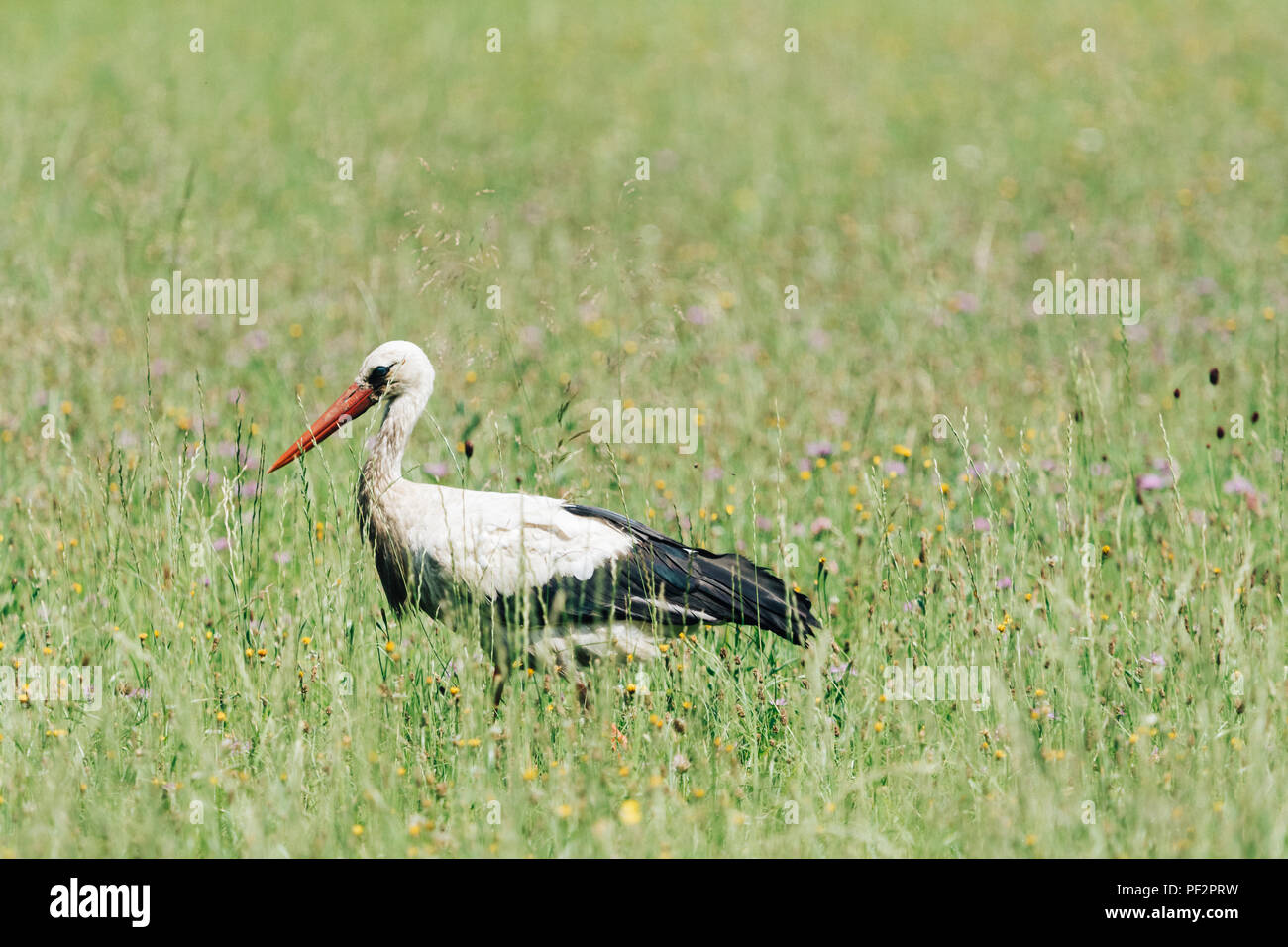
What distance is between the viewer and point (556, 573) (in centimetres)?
414

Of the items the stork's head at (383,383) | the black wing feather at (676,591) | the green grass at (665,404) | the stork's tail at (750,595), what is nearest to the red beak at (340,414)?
the stork's head at (383,383)

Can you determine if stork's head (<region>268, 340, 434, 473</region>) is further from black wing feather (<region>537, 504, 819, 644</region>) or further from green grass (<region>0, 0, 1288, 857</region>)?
black wing feather (<region>537, 504, 819, 644</region>)

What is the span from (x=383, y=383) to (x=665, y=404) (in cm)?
206

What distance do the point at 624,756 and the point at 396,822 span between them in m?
0.69

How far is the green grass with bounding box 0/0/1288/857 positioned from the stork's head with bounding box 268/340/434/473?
201 mm

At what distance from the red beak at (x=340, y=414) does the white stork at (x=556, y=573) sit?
0.03 meters

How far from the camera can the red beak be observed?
4.31m

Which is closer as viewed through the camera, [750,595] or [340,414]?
[750,595]

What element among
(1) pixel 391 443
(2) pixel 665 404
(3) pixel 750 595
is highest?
(2) pixel 665 404

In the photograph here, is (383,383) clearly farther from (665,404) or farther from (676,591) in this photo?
(665,404)

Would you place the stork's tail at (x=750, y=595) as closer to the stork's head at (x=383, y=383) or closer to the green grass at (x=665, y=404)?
the green grass at (x=665, y=404)

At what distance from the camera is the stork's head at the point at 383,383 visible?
437 cm

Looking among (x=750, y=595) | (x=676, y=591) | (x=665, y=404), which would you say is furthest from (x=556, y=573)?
(x=665, y=404)

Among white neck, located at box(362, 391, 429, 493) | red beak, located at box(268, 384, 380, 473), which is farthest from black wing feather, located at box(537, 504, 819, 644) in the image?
red beak, located at box(268, 384, 380, 473)
